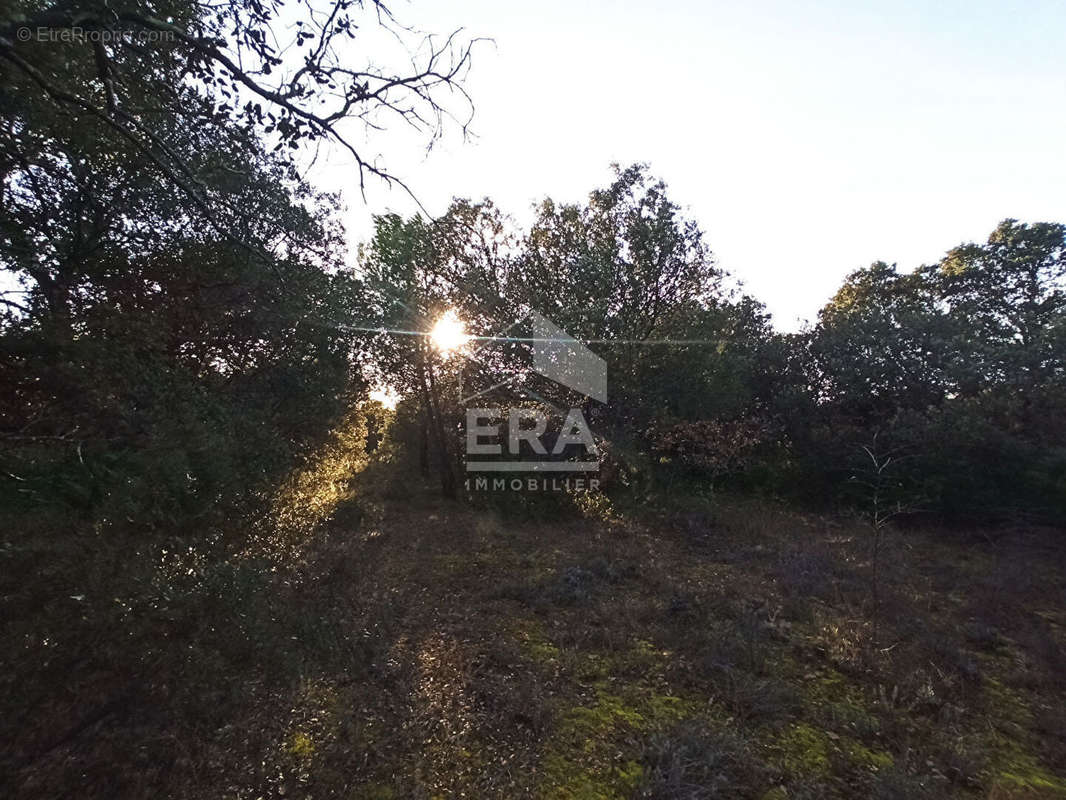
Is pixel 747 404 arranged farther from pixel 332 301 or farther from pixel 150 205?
pixel 150 205

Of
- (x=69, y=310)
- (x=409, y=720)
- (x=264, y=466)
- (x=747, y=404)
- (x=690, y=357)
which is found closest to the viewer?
(x=409, y=720)

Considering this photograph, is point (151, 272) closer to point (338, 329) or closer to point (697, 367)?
point (338, 329)

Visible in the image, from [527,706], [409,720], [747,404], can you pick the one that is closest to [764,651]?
[527,706]

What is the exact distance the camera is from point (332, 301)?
9.46 metres

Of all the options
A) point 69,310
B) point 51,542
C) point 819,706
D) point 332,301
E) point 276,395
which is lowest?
point 819,706

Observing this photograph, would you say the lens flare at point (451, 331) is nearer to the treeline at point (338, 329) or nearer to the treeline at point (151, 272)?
the treeline at point (338, 329)

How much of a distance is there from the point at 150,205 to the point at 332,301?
10.3ft

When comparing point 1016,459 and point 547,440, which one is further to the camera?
point 547,440

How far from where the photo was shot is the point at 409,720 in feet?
12.9

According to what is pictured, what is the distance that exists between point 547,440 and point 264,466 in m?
7.10

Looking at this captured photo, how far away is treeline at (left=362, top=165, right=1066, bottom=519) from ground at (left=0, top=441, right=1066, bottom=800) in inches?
188

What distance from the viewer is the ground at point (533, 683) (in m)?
3.34

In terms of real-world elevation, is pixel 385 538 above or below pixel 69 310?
below

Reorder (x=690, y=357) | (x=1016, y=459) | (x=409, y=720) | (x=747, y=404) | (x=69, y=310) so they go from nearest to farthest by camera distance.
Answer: (x=409, y=720), (x=69, y=310), (x=1016, y=459), (x=690, y=357), (x=747, y=404)
